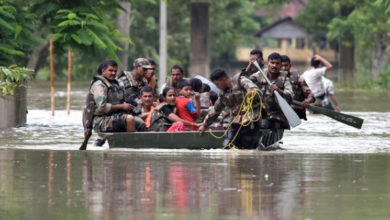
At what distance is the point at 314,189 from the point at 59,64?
154 ft

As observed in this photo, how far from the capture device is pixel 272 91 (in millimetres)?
18453

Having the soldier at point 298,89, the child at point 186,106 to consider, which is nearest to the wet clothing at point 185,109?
the child at point 186,106

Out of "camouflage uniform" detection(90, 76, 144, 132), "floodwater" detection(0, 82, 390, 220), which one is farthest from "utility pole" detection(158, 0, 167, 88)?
"camouflage uniform" detection(90, 76, 144, 132)

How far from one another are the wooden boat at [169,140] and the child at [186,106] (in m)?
0.65

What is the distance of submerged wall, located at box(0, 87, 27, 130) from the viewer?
23875 mm

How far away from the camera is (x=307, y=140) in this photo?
21.5 metres

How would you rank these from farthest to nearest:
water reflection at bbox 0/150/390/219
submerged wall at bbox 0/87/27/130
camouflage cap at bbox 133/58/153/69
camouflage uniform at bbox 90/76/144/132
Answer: submerged wall at bbox 0/87/27/130 → camouflage cap at bbox 133/58/153/69 → camouflage uniform at bbox 90/76/144/132 → water reflection at bbox 0/150/390/219

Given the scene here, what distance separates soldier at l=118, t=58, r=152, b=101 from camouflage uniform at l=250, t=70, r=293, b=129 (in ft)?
7.48

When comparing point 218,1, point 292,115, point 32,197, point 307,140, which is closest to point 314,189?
point 32,197

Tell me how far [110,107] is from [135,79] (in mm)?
1623

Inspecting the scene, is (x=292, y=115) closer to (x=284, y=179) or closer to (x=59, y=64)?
(x=284, y=179)

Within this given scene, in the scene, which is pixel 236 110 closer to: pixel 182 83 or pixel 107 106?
pixel 182 83

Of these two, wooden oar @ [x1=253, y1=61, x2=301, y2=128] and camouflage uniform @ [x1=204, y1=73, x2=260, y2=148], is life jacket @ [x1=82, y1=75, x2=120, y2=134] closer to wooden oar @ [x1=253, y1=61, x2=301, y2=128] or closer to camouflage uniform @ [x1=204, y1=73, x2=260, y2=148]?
camouflage uniform @ [x1=204, y1=73, x2=260, y2=148]

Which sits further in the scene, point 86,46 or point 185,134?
point 86,46
